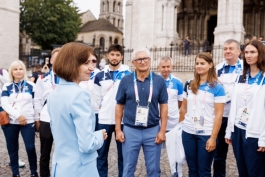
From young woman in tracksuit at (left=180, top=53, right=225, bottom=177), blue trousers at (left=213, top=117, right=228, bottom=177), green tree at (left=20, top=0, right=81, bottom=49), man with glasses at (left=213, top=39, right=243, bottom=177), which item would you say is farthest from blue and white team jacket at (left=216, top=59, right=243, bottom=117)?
green tree at (left=20, top=0, right=81, bottom=49)

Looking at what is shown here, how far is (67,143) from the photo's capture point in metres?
2.75

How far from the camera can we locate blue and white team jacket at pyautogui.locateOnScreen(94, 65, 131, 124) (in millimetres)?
5641

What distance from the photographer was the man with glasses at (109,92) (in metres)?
5.64

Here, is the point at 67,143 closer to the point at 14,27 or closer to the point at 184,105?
the point at 184,105

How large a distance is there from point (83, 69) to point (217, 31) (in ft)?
57.3

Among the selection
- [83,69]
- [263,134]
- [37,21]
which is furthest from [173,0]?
[37,21]

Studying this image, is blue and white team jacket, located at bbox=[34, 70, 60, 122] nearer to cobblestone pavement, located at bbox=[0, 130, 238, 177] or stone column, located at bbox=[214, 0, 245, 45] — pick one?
cobblestone pavement, located at bbox=[0, 130, 238, 177]

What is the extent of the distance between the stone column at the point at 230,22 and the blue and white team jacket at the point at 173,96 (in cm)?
1332

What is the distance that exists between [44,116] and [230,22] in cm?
1547

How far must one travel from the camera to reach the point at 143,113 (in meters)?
4.64

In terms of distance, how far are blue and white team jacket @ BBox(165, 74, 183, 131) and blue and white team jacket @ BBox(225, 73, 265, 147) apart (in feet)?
5.91

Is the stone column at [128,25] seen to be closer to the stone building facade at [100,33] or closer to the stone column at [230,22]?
the stone column at [230,22]

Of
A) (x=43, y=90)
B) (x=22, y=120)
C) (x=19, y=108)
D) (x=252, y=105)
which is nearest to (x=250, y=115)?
(x=252, y=105)

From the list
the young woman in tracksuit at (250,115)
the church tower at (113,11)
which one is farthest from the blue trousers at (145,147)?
the church tower at (113,11)
